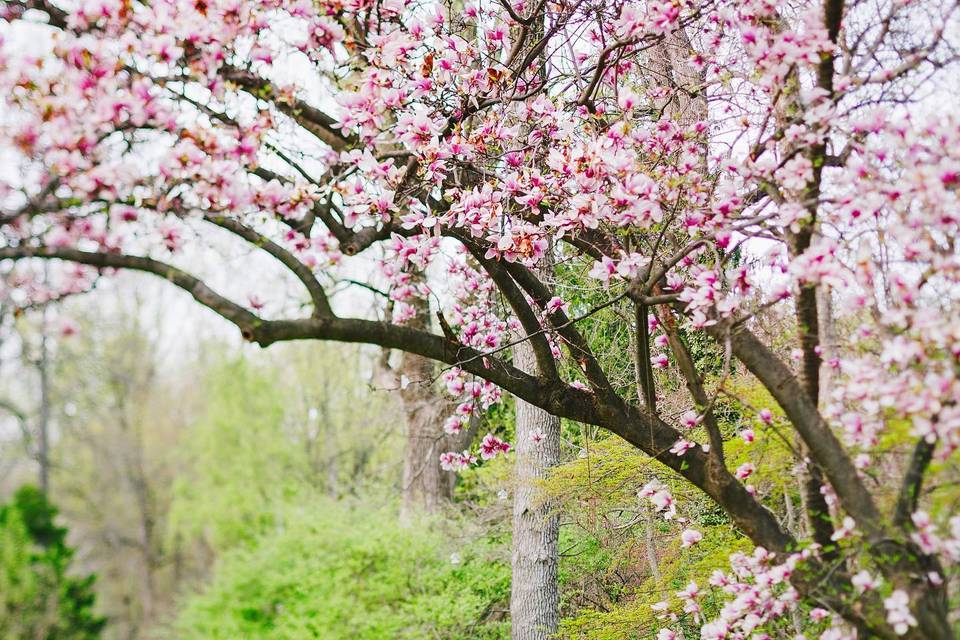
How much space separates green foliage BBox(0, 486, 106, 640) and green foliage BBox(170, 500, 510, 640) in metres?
2.04

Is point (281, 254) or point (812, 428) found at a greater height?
point (281, 254)

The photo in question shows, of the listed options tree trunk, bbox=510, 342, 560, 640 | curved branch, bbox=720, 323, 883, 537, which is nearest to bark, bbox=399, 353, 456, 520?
tree trunk, bbox=510, 342, 560, 640

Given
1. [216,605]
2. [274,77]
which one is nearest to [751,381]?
[274,77]

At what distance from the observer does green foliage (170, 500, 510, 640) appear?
7824 mm

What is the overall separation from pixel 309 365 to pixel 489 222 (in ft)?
44.1

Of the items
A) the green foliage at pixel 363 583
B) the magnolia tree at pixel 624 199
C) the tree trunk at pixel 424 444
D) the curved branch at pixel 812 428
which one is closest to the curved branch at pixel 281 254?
the magnolia tree at pixel 624 199

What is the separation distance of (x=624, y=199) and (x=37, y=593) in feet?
34.6

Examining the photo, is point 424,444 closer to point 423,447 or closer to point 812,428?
point 423,447

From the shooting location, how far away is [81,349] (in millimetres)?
18406

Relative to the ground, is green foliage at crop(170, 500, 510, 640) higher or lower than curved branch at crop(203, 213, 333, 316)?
lower

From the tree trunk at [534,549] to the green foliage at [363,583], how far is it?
960 mm

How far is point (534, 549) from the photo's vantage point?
6.63 m

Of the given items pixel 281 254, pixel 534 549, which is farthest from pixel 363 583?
pixel 281 254

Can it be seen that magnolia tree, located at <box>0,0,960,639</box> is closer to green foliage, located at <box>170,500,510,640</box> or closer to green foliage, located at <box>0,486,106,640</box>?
green foliage, located at <box>170,500,510,640</box>
